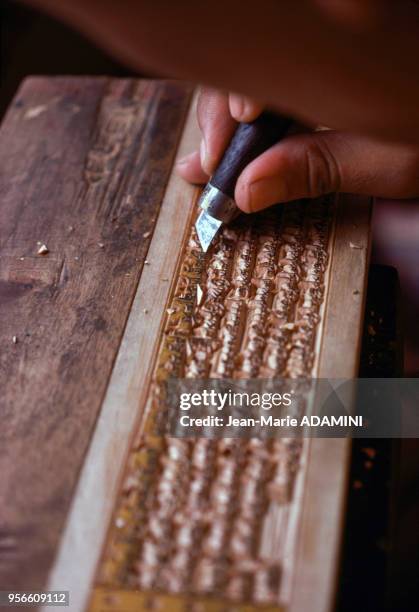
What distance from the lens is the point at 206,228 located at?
843 millimetres

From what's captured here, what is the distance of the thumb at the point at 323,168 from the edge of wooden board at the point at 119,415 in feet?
0.36

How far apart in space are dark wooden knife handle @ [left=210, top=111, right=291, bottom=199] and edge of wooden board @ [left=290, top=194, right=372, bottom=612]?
12 centimetres

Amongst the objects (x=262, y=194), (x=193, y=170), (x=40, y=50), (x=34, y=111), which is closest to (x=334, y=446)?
(x=262, y=194)

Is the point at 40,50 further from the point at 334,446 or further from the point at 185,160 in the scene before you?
the point at 334,446

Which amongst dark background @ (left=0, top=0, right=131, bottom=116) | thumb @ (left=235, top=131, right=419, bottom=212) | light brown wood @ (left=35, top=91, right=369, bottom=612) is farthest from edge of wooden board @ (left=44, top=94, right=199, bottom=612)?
dark background @ (left=0, top=0, right=131, bottom=116)

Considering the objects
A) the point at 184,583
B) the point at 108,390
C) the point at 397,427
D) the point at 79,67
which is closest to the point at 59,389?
the point at 108,390

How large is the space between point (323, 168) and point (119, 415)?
1.16ft

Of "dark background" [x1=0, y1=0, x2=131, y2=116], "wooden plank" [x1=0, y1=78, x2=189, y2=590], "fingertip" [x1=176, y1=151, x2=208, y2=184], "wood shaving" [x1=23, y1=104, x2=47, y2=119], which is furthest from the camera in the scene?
"dark background" [x1=0, y1=0, x2=131, y2=116]

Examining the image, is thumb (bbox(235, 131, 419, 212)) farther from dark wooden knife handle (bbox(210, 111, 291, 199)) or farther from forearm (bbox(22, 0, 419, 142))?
forearm (bbox(22, 0, 419, 142))

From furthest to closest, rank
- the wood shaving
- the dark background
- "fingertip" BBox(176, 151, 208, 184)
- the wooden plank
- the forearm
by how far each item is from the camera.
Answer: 1. the dark background
2. the wood shaving
3. "fingertip" BBox(176, 151, 208, 184)
4. the wooden plank
5. the forearm

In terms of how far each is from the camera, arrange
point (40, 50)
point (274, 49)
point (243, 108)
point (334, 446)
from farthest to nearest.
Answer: point (40, 50) < point (243, 108) < point (334, 446) < point (274, 49)

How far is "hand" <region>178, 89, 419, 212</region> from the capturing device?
2.60 feet

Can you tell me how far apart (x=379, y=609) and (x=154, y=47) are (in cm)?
51

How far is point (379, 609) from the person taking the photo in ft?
2.11
